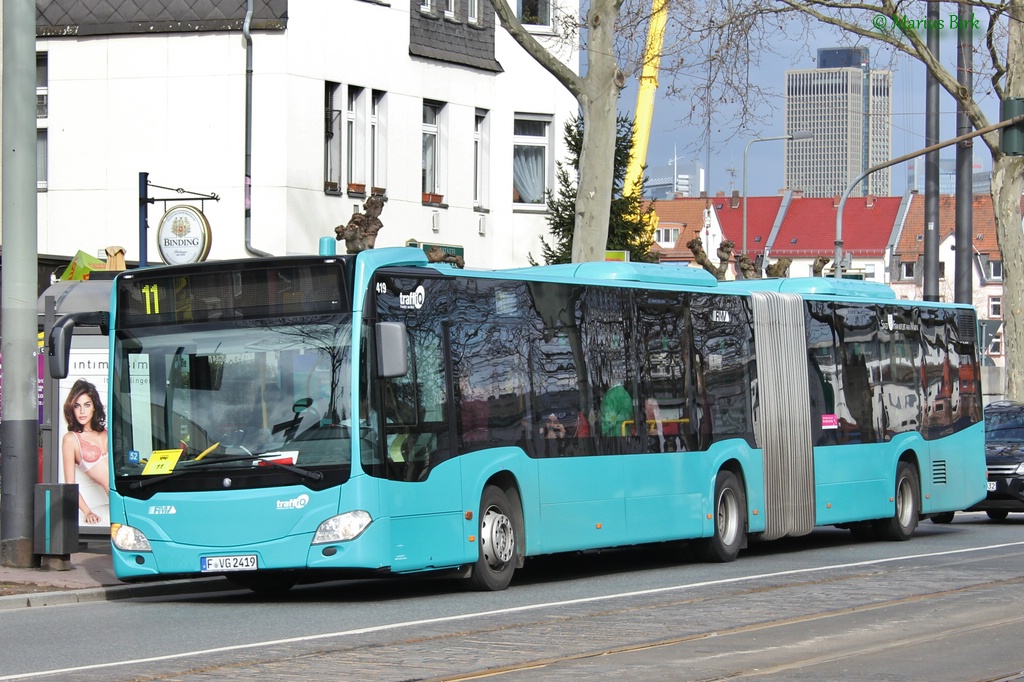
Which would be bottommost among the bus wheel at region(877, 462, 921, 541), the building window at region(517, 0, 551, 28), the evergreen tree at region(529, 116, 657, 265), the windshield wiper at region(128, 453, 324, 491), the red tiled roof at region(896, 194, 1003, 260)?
the bus wheel at region(877, 462, 921, 541)

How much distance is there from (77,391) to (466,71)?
18672mm

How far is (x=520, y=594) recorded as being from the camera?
1495 cm

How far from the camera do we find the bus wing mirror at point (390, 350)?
44.2ft

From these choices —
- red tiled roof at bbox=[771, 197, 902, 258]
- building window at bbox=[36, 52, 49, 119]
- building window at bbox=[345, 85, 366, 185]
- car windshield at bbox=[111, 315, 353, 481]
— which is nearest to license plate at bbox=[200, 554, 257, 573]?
car windshield at bbox=[111, 315, 353, 481]

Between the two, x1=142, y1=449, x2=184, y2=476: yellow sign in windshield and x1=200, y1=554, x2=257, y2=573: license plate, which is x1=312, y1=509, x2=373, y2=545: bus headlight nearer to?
x1=200, y1=554, x2=257, y2=573: license plate

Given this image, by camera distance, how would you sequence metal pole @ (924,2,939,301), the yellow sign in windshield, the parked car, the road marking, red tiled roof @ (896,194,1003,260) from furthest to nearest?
red tiled roof @ (896,194,1003,260) < metal pole @ (924,2,939,301) < the parked car < the yellow sign in windshield < the road marking

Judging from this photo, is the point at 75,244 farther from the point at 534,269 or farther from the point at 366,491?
the point at 366,491

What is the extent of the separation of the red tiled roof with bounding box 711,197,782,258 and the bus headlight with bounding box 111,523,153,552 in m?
137

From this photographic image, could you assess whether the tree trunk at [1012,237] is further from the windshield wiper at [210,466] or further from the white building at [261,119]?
the windshield wiper at [210,466]

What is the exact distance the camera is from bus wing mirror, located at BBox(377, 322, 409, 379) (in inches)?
531

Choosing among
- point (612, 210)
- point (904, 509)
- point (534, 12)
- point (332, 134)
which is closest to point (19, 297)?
point (904, 509)

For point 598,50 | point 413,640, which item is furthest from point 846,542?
point 413,640

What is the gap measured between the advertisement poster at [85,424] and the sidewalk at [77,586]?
829 mm

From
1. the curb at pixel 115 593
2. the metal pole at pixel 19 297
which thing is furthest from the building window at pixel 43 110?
the curb at pixel 115 593
